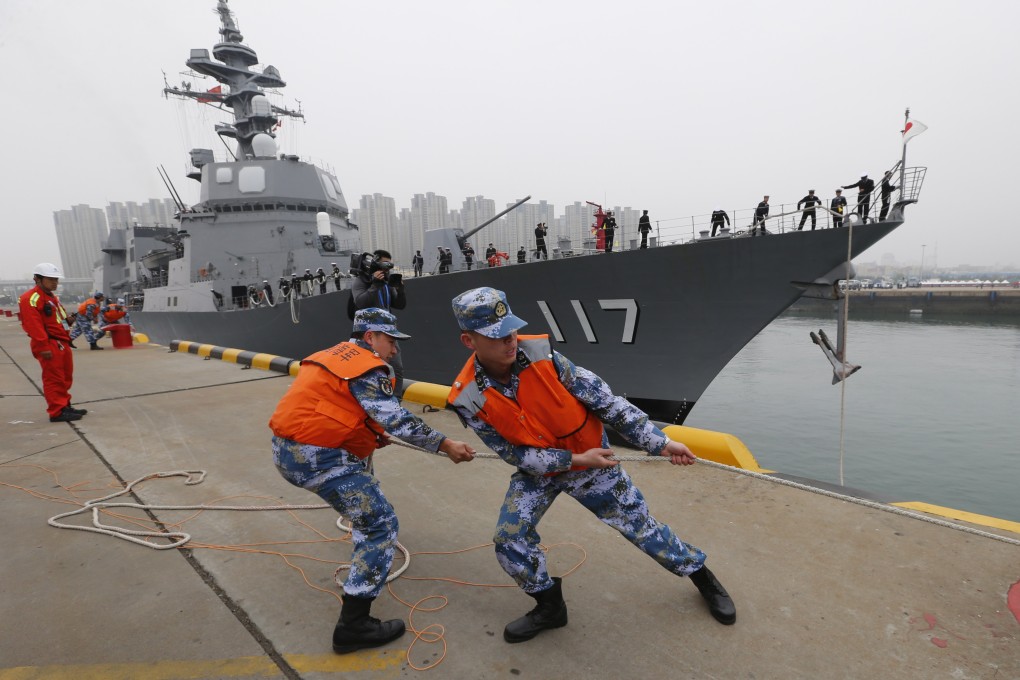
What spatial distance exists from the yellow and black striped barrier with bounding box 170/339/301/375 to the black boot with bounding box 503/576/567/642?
5.43 metres

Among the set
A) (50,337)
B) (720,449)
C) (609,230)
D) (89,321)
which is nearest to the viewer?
(720,449)

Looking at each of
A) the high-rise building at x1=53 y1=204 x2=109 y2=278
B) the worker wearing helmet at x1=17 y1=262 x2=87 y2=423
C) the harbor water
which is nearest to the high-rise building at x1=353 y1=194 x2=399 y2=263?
the harbor water

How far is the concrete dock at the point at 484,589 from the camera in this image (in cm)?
189

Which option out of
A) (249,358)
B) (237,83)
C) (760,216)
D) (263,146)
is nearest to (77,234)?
(237,83)

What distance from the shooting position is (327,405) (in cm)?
197

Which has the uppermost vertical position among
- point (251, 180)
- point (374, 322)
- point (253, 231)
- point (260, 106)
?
point (260, 106)

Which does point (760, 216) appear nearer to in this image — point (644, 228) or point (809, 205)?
point (809, 205)

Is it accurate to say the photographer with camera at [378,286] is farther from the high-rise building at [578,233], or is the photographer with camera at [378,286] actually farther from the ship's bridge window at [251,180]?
the ship's bridge window at [251,180]

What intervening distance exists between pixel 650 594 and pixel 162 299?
19522mm

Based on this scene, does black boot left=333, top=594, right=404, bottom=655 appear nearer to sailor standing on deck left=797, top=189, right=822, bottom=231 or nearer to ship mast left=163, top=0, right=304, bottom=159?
sailor standing on deck left=797, top=189, right=822, bottom=231

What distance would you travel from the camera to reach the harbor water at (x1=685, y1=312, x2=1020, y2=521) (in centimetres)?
766

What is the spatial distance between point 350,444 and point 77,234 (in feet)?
284

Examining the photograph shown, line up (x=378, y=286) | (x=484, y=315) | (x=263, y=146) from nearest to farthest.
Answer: (x=484, y=315), (x=378, y=286), (x=263, y=146)

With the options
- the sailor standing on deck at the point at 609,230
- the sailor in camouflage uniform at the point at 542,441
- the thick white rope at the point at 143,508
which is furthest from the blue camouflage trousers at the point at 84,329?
the sailor in camouflage uniform at the point at 542,441
